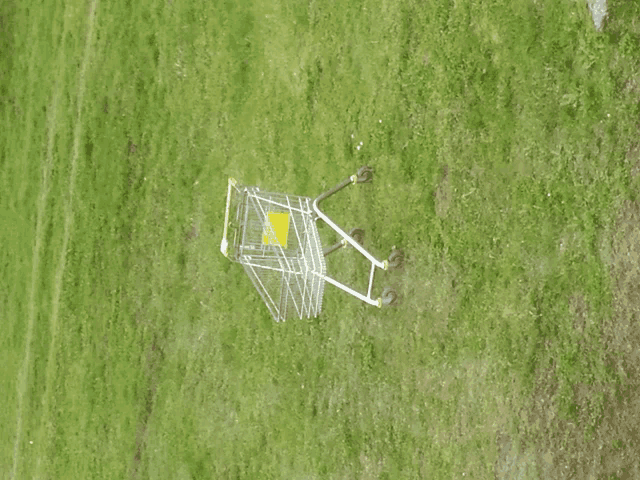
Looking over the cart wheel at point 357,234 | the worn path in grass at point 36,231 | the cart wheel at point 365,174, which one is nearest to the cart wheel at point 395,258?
the cart wheel at point 357,234

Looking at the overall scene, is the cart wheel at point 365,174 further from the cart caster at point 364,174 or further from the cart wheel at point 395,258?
the cart wheel at point 395,258

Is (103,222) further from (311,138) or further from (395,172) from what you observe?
(395,172)

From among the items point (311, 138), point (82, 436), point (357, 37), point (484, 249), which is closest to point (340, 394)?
point (484, 249)

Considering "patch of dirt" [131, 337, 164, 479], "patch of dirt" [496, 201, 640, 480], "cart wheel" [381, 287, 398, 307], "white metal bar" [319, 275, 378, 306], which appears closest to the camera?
"patch of dirt" [496, 201, 640, 480]

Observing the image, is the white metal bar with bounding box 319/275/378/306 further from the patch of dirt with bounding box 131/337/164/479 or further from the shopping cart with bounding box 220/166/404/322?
the patch of dirt with bounding box 131/337/164/479

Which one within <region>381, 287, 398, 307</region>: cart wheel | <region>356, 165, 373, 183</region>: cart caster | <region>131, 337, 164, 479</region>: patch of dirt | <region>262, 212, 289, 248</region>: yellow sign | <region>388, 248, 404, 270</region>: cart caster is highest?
<region>356, 165, 373, 183</region>: cart caster

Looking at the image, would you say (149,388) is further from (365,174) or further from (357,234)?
(365,174)

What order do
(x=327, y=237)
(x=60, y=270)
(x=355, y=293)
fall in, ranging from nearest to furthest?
(x=355, y=293) < (x=327, y=237) < (x=60, y=270)

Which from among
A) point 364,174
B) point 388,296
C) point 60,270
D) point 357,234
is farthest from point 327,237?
point 60,270

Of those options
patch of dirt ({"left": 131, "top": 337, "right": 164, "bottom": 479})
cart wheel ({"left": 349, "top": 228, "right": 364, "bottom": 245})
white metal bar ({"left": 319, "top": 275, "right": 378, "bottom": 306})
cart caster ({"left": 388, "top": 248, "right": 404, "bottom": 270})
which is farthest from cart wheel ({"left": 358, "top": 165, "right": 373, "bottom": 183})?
patch of dirt ({"left": 131, "top": 337, "right": 164, "bottom": 479})
